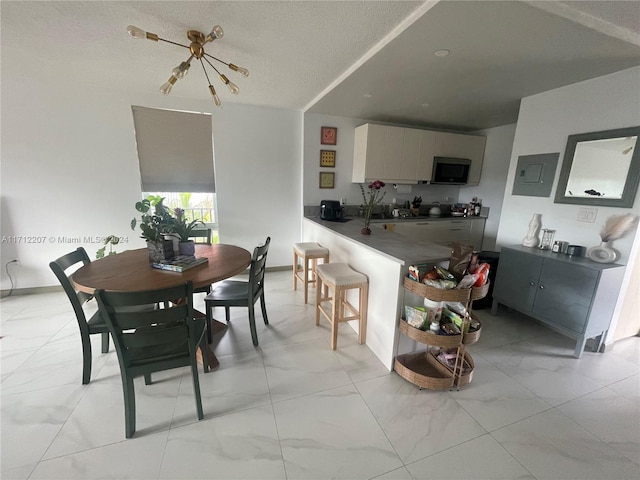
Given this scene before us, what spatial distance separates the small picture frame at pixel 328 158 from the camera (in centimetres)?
363

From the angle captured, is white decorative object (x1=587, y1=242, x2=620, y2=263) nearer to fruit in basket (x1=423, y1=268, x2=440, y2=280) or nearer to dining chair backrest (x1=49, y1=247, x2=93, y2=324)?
fruit in basket (x1=423, y1=268, x2=440, y2=280)

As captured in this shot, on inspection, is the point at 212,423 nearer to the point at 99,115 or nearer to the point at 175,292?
the point at 175,292

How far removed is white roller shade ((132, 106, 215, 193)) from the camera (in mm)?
3039

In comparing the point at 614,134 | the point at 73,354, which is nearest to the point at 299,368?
the point at 73,354

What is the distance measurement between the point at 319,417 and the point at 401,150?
345cm

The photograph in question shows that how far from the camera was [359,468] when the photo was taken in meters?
1.22

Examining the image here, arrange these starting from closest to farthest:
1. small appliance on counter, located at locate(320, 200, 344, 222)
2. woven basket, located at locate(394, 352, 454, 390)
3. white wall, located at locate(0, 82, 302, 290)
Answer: woven basket, located at locate(394, 352, 454, 390), white wall, located at locate(0, 82, 302, 290), small appliance on counter, located at locate(320, 200, 344, 222)

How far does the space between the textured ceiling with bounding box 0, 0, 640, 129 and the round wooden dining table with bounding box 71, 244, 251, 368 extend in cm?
158

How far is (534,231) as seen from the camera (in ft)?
8.19

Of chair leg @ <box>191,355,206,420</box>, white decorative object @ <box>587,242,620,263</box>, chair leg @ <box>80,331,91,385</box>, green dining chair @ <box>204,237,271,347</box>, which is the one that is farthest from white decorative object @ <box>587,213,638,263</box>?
chair leg @ <box>80,331,91,385</box>

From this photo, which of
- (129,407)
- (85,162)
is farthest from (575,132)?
(85,162)

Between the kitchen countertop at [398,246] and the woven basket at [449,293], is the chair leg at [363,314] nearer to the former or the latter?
the kitchen countertop at [398,246]

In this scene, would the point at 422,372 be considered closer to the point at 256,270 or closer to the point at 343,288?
the point at 343,288

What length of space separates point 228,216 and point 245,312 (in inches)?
57.8
